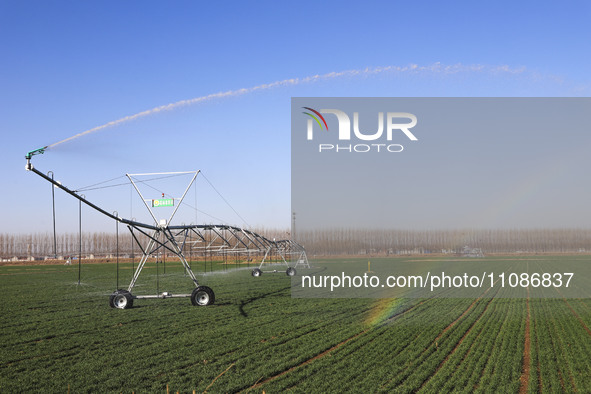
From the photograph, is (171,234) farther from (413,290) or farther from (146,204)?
(413,290)

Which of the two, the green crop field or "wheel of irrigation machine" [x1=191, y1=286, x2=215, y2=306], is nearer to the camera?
the green crop field

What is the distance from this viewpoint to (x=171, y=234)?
23.8 meters

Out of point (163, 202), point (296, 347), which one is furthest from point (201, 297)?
point (296, 347)

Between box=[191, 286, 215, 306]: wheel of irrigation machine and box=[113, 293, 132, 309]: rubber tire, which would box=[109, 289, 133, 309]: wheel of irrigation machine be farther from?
box=[191, 286, 215, 306]: wheel of irrigation machine

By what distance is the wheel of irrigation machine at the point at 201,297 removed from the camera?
79.4ft

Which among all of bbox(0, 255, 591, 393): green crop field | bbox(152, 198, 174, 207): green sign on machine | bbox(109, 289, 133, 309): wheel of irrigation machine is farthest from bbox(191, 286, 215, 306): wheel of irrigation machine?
bbox(152, 198, 174, 207): green sign on machine

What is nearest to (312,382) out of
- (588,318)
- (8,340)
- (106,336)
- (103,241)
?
(106,336)

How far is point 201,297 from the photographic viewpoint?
24.3 metres

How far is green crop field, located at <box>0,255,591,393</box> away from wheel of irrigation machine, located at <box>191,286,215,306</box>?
0.33m

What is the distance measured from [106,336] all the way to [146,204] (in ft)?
24.7

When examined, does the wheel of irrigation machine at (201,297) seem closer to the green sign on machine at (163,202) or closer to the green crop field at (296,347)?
the green crop field at (296,347)

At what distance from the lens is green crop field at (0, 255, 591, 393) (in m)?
11.7

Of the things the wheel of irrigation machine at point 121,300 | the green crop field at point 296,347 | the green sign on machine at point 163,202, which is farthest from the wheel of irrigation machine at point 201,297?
the green sign on machine at point 163,202

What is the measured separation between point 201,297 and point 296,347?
33.2ft
